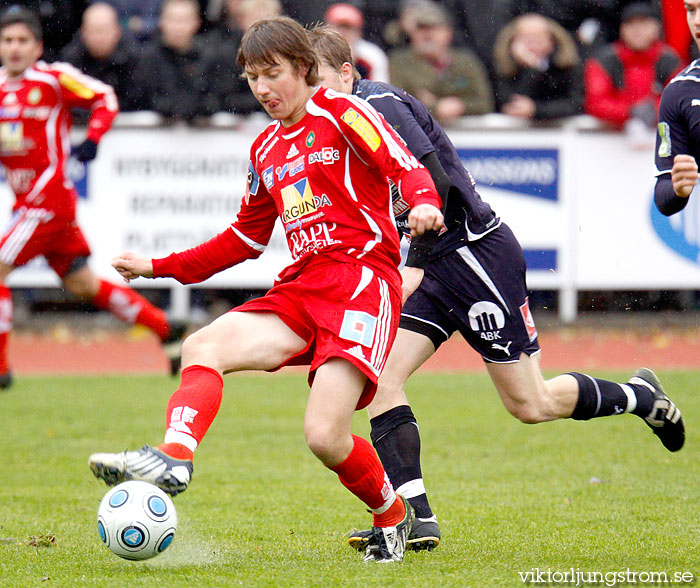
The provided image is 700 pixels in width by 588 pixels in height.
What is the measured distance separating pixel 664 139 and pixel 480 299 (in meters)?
1.02

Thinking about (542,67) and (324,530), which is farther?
(542,67)

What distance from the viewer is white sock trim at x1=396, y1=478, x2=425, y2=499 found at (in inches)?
190

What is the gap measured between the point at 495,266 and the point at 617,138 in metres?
7.23

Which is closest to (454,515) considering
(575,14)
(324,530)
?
(324,530)

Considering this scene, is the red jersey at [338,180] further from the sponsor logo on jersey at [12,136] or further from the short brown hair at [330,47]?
the sponsor logo on jersey at [12,136]

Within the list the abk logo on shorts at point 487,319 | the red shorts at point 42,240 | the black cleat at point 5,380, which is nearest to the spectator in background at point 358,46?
the red shorts at point 42,240

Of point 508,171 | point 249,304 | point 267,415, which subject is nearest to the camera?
point 249,304

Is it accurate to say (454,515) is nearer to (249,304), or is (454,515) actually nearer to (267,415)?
(249,304)

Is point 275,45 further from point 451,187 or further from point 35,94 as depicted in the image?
point 35,94

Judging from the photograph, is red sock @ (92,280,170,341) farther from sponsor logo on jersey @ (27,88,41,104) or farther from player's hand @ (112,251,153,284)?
player's hand @ (112,251,153,284)

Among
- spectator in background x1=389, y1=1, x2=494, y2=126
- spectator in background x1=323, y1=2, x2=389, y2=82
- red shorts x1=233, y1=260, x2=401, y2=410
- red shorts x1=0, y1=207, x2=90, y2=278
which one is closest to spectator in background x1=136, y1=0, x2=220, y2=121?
spectator in background x1=323, y1=2, x2=389, y2=82

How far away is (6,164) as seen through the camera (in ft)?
30.3

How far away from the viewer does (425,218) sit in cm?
396

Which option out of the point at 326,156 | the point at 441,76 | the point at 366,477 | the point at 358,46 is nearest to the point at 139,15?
the point at 358,46
